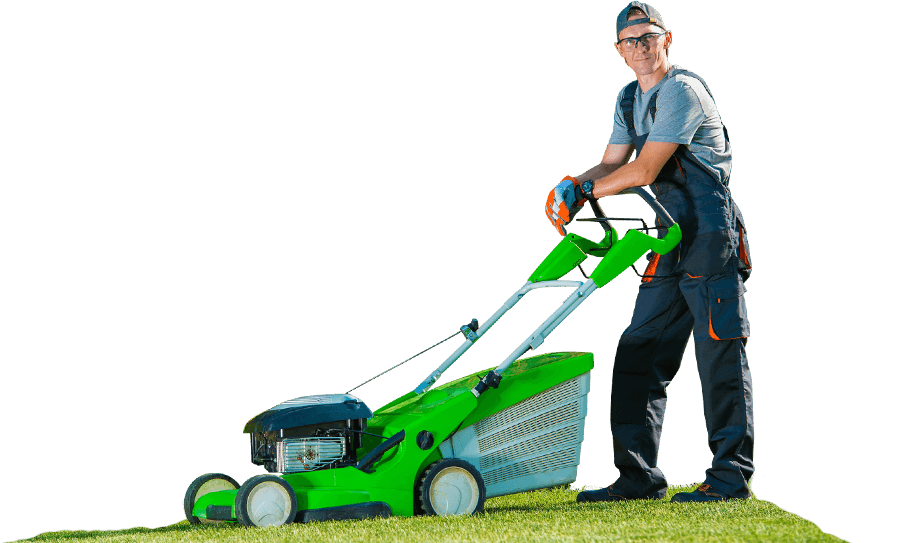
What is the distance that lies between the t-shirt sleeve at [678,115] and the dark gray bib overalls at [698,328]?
0.12 meters

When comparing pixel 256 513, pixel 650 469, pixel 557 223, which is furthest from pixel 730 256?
pixel 256 513

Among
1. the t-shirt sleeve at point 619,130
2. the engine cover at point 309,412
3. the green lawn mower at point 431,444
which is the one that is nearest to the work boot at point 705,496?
the green lawn mower at point 431,444

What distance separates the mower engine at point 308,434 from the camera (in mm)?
4641

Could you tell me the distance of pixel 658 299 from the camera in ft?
17.1

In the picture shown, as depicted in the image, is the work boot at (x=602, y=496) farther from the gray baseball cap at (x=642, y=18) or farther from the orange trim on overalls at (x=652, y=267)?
the gray baseball cap at (x=642, y=18)

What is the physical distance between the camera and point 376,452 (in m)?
4.63

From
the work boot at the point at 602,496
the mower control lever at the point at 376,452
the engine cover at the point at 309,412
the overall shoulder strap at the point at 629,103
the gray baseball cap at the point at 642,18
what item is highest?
the gray baseball cap at the point at 642,18

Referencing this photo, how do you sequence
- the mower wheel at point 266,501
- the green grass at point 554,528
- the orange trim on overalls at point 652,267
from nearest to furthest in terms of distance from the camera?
the green grass at point 554,528
the mower wheel at point 266,501
the orange trim on overalls at point 652,267

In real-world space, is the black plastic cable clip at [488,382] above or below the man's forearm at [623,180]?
below

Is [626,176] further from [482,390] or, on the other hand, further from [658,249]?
[482,390]

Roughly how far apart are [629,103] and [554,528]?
2309 mm

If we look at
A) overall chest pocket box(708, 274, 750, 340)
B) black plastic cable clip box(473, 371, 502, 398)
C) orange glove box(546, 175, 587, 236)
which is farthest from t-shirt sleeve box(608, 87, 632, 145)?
black plastic cable clip box(473, 371, 502, 398)

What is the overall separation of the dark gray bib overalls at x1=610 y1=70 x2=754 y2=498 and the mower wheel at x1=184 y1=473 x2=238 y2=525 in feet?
6.53

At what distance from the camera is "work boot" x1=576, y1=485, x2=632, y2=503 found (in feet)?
17.5
